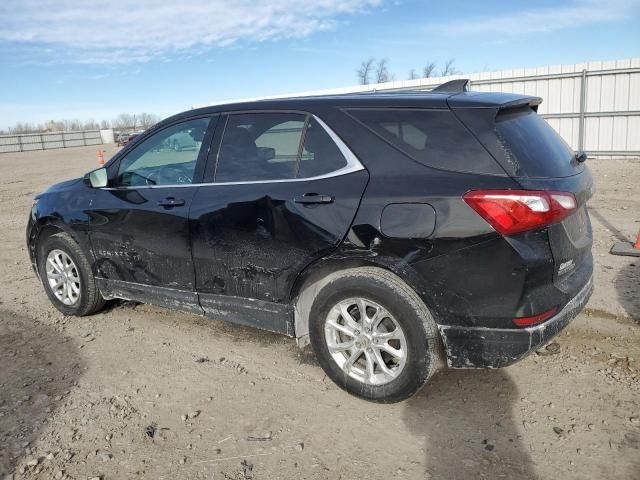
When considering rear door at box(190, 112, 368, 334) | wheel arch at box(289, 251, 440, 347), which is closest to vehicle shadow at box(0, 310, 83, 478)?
rear door at box(190, 112, 368, 334)

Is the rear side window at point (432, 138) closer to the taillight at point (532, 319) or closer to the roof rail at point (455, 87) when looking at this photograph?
the roof rail at point (455, 87)

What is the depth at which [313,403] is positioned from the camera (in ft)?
10.8

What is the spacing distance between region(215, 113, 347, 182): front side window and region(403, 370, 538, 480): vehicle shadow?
1.55 meters

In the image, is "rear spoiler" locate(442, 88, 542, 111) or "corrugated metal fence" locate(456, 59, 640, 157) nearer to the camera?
"rear spoiler" locate(442, 88, 542, 111)

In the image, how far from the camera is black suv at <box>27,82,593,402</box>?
276 centimetres

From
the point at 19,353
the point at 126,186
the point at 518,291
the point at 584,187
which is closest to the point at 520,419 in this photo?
the point at 518,291

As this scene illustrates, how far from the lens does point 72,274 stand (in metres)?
4.79

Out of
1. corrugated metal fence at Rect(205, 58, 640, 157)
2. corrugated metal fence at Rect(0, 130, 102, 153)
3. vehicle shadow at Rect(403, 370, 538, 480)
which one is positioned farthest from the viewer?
corrugated metal fence at Rect(0, 130, 102, 153)

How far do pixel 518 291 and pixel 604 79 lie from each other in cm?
1513

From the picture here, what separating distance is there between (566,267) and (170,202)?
2.67 m

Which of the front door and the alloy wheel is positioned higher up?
the front door

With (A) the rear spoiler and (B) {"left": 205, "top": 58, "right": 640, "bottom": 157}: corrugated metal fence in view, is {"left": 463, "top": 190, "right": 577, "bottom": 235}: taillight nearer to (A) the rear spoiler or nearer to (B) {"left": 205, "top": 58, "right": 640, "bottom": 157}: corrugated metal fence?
(A) the rear spoiler

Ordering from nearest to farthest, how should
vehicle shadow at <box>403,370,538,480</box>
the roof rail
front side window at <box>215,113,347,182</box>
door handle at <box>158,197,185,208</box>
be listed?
vehicle shadow at <box>403,370,538,480</box>
front side window at <box>215,113,347,182</box>
the roof rail
door handle at <box>158,197,185,208</box>

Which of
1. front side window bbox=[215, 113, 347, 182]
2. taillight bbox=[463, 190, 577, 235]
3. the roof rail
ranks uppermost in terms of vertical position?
the roof rail
